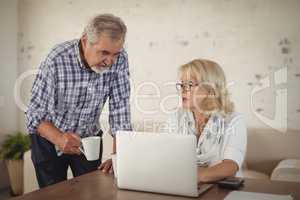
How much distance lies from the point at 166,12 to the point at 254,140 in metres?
1.36

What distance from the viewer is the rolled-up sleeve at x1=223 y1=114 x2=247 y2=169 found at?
72.7 inches

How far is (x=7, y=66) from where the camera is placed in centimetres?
430

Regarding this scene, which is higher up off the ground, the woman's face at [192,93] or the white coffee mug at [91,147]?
the woman's face at [192,93]

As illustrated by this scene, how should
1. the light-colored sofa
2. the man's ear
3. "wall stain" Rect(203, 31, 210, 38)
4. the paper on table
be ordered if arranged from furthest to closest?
"wall stain" Rect(203, 31, 210, 38)
the light-colored sofa
the man's ear
the paper on table

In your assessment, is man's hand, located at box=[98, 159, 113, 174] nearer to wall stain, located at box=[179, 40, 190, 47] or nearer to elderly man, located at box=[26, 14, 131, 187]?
elderly man, located at box=[26, 14, 131, 187]

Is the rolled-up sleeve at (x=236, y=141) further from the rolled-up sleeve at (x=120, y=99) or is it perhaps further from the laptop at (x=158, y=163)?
the rolled-up sleeve at (x=120, y=99)

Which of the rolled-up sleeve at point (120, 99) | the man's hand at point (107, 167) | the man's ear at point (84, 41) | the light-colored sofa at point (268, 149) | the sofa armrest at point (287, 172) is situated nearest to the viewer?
the man's hand at point (107, 167)

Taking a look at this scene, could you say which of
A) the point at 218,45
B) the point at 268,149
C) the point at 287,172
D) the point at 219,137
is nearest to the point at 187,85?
the point at 219,137

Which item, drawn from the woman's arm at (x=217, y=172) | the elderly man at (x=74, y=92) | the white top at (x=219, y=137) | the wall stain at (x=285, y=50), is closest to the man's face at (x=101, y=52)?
the elderly man at (x=74, y=92)

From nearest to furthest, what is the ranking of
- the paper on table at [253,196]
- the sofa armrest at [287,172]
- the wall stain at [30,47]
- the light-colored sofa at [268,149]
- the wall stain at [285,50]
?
the paper on table at [253,196], the sofa armrest at [287,172], the light-colored sofa at [268,149], the wall stain at [285,50], the wall stain at [30,47]

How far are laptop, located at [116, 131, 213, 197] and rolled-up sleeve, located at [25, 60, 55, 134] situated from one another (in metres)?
0.83

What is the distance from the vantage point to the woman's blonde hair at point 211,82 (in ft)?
6.91

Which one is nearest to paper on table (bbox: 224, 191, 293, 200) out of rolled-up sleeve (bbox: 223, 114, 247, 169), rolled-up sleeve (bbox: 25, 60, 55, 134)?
rolled-up sleeve (bbox: 223, 114, 247, 169)

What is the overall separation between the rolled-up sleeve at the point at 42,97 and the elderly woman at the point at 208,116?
2.17 ft
